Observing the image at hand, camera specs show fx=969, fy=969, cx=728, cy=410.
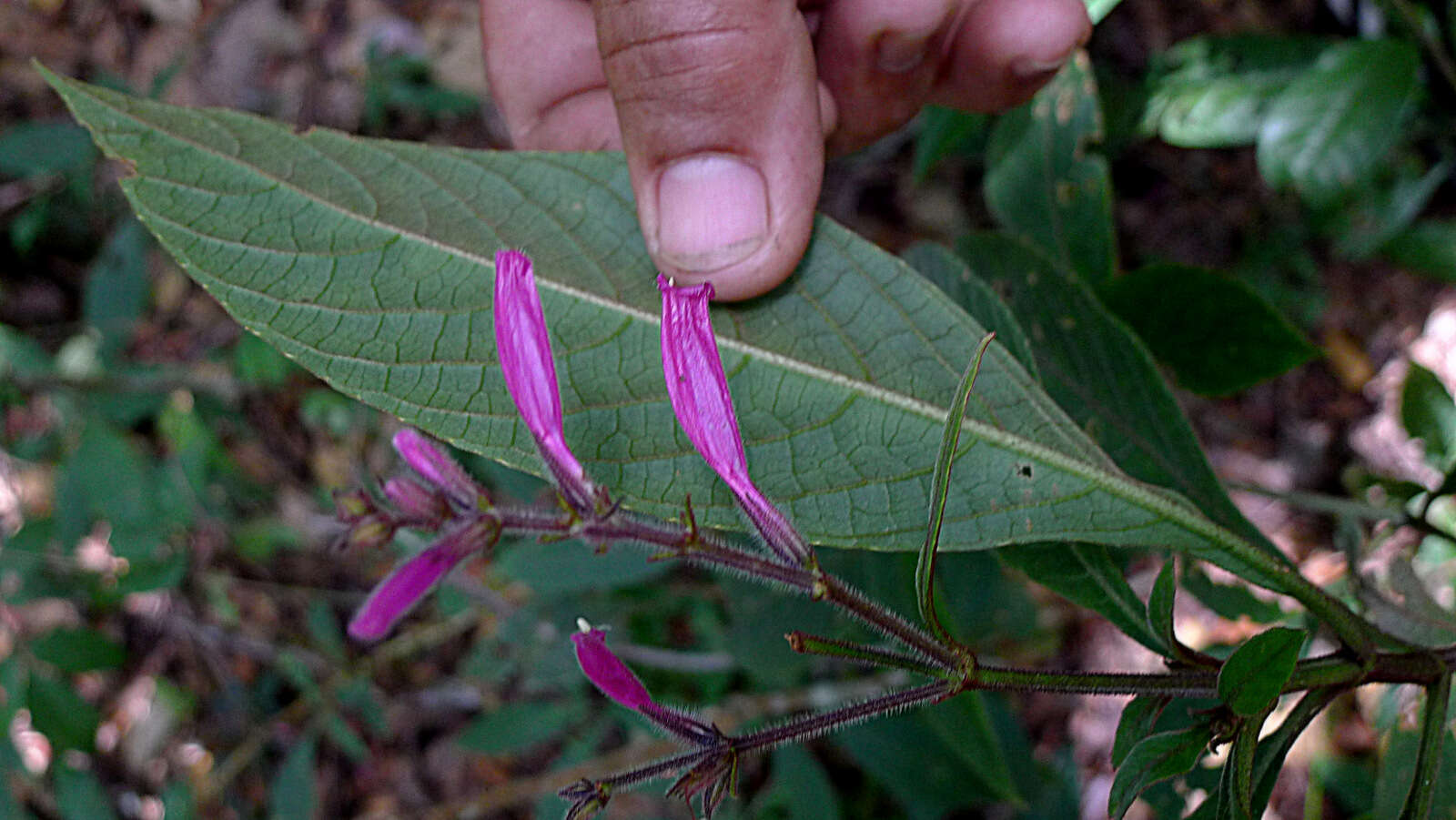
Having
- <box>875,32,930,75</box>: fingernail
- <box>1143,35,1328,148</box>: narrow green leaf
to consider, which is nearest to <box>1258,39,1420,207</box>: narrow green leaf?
<box>1143,35,1328,148</box>: narrow green leaf

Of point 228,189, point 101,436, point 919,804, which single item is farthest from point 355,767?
point 228,189

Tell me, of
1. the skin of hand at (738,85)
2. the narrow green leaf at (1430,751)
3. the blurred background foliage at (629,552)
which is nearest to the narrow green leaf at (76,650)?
the blurred background foliage at (629,552)

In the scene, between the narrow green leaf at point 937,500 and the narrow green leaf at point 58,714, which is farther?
the narrow green leaf at point 58,714

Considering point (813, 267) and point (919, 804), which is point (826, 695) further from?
point (813, 267)

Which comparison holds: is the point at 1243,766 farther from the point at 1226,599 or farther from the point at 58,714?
the point at 58,714

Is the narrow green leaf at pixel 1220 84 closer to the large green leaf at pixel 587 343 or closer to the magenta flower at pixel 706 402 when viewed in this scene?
the large green leaf at pixel 587 343

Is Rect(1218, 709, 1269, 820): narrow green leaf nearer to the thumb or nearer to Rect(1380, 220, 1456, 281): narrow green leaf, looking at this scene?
the thumb

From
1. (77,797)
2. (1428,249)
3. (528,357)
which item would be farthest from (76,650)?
(1428,249)
